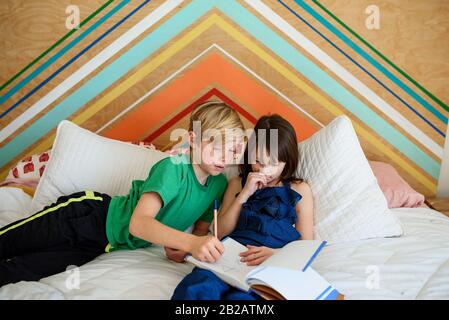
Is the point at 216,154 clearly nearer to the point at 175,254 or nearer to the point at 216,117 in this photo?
the point at 216,117

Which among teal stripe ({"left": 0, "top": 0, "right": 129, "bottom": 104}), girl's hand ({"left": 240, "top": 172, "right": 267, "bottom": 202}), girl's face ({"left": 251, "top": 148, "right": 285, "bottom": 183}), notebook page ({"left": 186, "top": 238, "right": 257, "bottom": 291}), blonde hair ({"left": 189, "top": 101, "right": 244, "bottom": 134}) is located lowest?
notebook page ({"left": 186, "top": 238, "right": 257, "bottom": 291})

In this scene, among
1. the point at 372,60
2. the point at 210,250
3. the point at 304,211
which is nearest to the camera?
the point at 210,250

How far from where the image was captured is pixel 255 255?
1.24 m

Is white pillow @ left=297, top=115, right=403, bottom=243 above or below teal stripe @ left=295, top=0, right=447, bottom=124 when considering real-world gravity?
below

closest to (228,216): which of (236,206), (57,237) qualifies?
(236,206)

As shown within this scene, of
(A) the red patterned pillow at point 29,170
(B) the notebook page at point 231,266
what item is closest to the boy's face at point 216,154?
(B) the notebook page at point 231,266

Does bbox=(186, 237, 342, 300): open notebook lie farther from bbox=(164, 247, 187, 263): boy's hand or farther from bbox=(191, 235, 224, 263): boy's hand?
bbox=(164, 247, 187, 263): boy's hand

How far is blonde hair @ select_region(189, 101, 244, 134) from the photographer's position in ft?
4.55

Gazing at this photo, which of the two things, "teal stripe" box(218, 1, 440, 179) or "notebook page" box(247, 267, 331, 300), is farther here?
"teal stripe" box(218, 1, 440, 179)

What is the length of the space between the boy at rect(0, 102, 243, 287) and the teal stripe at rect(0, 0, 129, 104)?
93 cm

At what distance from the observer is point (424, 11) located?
6.47 ft

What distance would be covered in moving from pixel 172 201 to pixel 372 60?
1242mm

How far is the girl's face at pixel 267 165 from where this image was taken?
4.79 feet

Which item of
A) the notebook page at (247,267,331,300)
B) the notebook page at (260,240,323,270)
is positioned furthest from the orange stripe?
the notebook page at (247,267,331,300)
